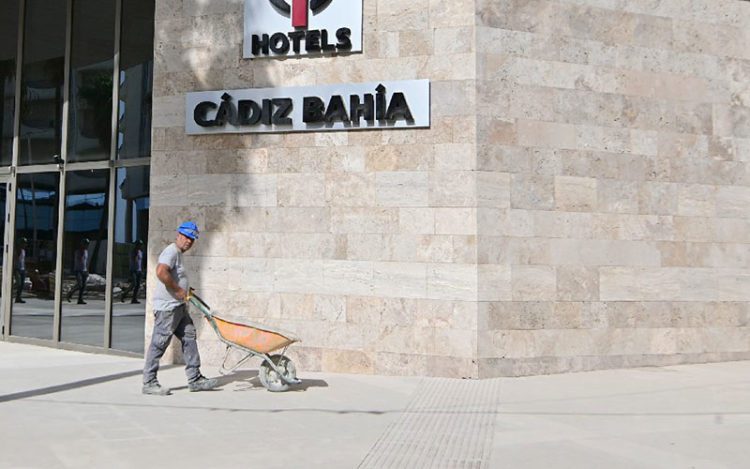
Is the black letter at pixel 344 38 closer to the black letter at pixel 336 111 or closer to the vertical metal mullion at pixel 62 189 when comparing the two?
the black letter at pixel 336 111

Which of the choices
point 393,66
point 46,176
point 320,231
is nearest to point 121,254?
point 46,176

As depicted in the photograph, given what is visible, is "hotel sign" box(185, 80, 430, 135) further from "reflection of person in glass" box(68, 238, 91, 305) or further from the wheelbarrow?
"reflection of person in glass" box(68, 238, 91, 305)

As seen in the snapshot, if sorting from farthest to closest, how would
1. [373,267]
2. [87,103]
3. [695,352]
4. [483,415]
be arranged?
1. [87,103]
2. [695,352]
3. [373,267]
4. [483,415]

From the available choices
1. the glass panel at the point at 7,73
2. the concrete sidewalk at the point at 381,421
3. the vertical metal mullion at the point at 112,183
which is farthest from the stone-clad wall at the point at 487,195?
the glass panel at the point at 7,73

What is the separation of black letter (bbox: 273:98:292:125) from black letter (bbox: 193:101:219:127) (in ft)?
3.09

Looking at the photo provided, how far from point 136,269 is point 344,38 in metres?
4.75

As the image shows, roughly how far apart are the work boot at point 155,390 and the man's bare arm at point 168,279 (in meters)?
0.99

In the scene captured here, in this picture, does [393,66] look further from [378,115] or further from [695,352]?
[695,352]

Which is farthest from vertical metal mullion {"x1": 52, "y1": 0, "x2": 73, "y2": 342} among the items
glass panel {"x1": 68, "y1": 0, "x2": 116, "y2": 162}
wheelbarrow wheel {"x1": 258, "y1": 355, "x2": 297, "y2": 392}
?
wheelbarrow wheel {"x1": 258, "y1": 355, "x2": 297, "y2": 392}

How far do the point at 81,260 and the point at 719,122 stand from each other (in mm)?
10263

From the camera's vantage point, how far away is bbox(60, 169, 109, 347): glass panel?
11.4 metres

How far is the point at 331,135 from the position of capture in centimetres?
947

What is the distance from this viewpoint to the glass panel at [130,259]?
10.8 meters

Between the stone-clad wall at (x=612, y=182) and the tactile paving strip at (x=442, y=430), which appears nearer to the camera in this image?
the tactile paving strip at (x=442, y=430)
